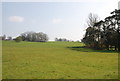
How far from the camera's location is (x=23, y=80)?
25.1 feet

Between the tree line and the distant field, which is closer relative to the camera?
the distant field

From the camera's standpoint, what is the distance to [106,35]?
144 feet

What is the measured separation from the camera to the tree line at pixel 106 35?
135ft

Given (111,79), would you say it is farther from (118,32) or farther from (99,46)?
(99,46)

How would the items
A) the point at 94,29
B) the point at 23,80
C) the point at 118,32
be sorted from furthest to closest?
the point at 94,29 → the point at 118,32 → the point at 23,80

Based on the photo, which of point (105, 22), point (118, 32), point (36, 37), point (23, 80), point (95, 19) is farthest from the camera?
point (36, 37)

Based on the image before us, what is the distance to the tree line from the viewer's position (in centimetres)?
4112

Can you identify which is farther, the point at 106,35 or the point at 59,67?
the point at 106,35

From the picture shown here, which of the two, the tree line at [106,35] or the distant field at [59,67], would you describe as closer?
the distant field at [59,67]

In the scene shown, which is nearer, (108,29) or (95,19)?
(108,29)

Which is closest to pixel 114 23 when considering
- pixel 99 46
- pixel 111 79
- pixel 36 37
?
pixel 99 46

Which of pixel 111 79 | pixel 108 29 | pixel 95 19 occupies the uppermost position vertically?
pixel 95 19

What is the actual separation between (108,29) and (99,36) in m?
5.28

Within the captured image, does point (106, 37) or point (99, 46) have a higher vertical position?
point (106, 37)
